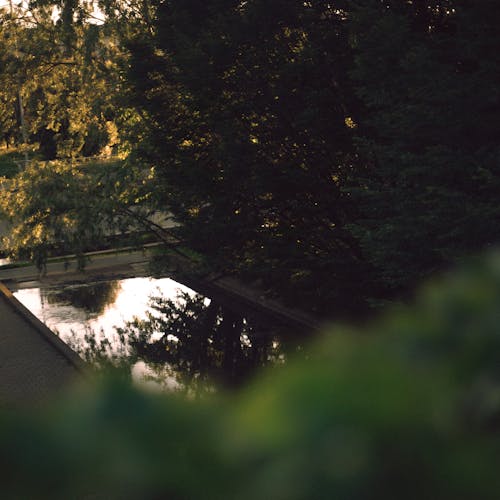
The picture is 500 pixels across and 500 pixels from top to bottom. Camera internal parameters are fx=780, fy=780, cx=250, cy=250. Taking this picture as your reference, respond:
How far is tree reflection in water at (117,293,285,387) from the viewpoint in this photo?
679 inches

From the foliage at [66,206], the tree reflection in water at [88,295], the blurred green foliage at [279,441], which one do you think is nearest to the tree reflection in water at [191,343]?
the tree reflection in water at [88,295]

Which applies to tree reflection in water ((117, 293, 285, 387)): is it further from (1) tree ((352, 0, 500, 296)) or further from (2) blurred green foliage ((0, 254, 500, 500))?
(2) blurred green foliage ((0, 254, 500, 500))

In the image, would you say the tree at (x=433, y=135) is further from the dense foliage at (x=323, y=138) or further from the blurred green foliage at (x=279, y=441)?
the blurred green foliage at (x=279, y=441)

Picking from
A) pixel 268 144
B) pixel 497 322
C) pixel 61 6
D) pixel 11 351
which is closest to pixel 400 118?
pixel 268 144

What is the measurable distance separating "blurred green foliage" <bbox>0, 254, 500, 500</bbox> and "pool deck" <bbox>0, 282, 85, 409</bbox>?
12.5 meters

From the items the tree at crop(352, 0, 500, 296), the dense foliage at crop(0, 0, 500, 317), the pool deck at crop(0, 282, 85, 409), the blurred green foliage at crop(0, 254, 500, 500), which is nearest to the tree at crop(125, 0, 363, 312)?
the dense foliage at crop(0, 0, 500, 317)

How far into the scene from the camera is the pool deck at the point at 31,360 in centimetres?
1465

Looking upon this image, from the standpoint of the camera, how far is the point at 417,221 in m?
11.8

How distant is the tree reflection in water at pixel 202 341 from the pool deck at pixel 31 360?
189 centimetres

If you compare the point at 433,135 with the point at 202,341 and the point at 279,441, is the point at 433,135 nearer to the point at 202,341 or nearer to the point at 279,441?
the point at 202,341

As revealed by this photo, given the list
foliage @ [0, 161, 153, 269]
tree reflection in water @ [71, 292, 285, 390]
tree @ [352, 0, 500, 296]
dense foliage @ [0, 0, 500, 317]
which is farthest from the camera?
foliage @ [0, 161, 153, 269]

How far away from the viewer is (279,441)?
49cm

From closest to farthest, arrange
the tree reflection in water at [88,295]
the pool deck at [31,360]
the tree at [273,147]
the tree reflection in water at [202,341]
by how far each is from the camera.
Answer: the pool deck at [31,360] < the tree at [273,147] < the tree reflection in water at [202,341] < the tree reflection in water at [88,295]

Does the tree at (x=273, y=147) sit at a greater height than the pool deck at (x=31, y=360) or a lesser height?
greater
